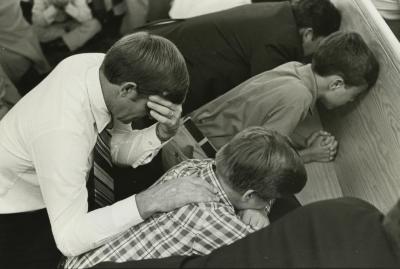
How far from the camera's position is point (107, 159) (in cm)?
161

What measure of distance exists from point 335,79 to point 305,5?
1.46 feet

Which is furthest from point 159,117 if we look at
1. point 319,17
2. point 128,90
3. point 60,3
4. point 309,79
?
point 60,3

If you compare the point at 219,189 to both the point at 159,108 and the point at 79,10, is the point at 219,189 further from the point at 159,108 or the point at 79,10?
the point at 79,10

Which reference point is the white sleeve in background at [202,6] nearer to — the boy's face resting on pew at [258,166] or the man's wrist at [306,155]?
the man's wrist at [306,155]

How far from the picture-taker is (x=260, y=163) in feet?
4.27

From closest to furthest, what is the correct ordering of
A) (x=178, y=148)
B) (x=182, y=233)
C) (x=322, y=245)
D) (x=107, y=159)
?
(x=322, y=245)
(x=182, y=233)
(x=107, y=159)
(x=178, y=148)

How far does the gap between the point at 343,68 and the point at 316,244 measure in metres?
1.03

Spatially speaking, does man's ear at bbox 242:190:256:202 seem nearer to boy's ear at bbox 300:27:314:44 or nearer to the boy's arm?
the boy's arm

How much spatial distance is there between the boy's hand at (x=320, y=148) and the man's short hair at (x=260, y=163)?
60 centimetres

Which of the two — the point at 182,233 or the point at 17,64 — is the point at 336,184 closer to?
the point at 182,233

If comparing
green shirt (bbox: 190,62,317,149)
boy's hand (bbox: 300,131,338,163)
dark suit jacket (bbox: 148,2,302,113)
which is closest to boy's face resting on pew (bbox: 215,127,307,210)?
green shirt (bbox: 190,62,317,149)

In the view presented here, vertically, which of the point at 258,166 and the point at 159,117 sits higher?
the point at 159,117

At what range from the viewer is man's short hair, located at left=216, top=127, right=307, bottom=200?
130cm

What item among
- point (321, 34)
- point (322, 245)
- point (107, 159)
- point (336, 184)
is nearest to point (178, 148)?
point (107, 159)
